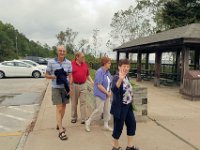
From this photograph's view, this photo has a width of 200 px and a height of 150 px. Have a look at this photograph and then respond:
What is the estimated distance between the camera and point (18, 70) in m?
22.8

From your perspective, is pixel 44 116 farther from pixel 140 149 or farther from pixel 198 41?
pixel 198 41

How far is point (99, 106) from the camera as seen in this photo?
599cm

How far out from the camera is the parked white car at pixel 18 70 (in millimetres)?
22719

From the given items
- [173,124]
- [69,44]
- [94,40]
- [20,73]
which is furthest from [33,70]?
[69,44]

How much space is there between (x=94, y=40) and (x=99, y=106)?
43.1 m

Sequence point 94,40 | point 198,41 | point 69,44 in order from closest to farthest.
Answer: point 198,41, point 94,40, point 69,44

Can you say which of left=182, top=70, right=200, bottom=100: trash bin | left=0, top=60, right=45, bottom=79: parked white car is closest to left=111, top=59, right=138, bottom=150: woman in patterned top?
left=182, top=70, right=200, bottom=100: trash bin

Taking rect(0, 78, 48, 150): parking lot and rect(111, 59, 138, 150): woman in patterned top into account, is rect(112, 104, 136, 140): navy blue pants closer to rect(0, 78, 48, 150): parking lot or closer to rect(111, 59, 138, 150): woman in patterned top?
rect(111, 59, 138, 150): woman in patterned top

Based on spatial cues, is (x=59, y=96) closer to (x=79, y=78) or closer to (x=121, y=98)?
(x=79, y=78)

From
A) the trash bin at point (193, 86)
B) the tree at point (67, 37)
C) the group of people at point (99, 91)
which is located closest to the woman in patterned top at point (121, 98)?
the group of people at point (99, 91)

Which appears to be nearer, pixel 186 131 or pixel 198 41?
pixel 186 131

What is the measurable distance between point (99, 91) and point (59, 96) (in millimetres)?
836

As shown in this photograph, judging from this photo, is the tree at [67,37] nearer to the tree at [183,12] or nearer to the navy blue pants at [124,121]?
the tree at [183,12]

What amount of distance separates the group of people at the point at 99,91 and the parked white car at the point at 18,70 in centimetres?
1683
